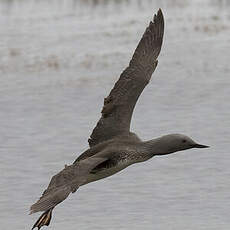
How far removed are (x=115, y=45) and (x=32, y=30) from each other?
2.19 m

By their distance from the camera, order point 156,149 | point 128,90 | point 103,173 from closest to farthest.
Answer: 1. point 103,173
2. point 156,149
3. point 128,90

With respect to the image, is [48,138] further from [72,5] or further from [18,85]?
[72,5]

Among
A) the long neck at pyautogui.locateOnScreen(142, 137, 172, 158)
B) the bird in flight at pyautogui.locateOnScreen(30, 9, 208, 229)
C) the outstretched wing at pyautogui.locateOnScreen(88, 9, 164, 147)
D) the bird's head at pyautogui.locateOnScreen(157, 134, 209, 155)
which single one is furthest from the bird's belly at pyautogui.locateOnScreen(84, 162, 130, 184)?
the outstretched wing at pyautogui.locateOnScreen(88, 9, 164, 147)

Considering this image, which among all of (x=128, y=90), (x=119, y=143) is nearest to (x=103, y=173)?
(x=119, y=143)

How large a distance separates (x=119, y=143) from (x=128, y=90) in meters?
0.75

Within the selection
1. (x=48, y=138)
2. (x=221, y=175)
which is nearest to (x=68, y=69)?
(x=48, y=138)

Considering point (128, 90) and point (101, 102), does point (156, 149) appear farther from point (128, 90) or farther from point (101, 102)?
point (101, 102)

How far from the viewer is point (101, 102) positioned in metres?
15.9

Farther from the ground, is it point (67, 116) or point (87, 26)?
point (87, 26)

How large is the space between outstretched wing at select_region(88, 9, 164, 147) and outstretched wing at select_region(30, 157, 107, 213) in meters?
1.21

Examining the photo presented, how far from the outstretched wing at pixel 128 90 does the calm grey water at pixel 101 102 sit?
990 millimetres

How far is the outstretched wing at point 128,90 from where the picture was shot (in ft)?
31.8

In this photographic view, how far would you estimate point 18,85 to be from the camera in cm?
1697

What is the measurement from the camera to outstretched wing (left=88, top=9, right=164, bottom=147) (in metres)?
9.68
